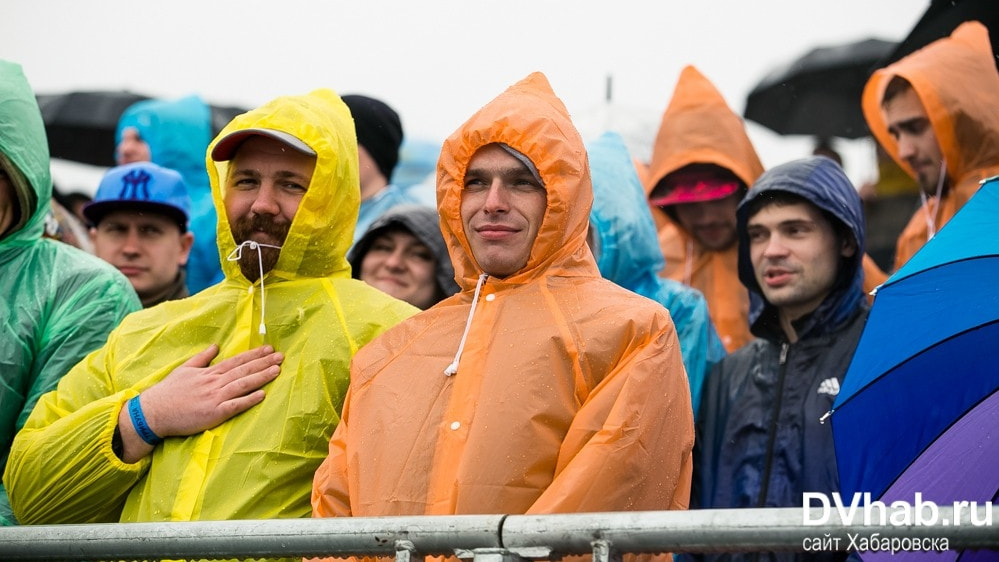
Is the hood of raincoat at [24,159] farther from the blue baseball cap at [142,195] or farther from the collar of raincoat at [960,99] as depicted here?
the collar of raincoat at [960,99]

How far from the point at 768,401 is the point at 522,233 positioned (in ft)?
4.90

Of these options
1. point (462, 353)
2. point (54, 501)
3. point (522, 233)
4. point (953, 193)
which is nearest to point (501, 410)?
point (462, 353)

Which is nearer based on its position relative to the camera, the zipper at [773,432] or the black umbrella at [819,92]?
the zipper at [773,432]

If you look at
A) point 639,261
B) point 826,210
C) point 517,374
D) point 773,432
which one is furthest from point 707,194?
point 517,374

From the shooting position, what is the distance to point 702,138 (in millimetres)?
7180

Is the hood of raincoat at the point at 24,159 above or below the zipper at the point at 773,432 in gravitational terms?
above

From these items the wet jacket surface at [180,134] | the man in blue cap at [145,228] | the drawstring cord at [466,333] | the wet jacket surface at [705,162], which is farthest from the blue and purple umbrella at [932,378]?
the wet jacket surface at [180,134]

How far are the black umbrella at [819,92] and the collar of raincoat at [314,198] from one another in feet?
18.3

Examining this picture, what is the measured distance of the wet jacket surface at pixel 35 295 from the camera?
4.93m

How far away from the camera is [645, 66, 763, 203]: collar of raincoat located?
7.06m

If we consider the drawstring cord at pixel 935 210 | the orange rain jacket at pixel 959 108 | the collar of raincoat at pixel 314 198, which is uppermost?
the orange rain jacket at pixel 959 108

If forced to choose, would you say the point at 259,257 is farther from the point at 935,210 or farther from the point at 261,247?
the point at 935,210

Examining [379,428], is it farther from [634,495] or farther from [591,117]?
[591,117]

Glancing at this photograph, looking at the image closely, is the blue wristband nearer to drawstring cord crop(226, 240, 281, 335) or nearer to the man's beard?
drawstring cord crop(226, 240, 281, 335)
